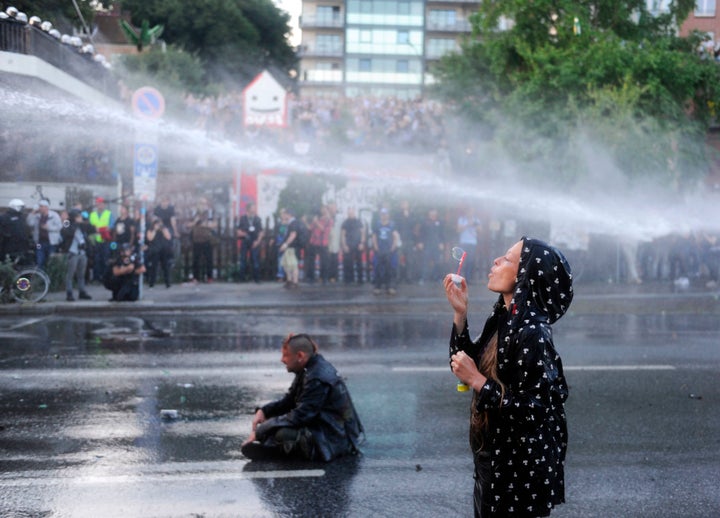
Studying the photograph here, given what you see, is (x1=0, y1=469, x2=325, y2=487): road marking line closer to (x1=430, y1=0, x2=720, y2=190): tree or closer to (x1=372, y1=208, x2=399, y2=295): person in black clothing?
(x1=372, y1=208, x2=399, y2=295): person in black clothing

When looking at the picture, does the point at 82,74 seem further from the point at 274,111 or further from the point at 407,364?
the point at 407,364

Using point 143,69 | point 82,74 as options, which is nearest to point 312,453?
point 82,74

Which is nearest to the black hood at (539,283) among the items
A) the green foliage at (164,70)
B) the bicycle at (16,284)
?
the bicycle at (16,284)

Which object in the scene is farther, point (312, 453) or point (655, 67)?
point (655, 67)

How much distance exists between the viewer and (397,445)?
24.4ft

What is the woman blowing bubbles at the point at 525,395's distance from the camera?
3.75 metres

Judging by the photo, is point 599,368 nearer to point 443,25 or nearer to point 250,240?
point 250,240

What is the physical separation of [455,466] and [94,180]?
19454 mm

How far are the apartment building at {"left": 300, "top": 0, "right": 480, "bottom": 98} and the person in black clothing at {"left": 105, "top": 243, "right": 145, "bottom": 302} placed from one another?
3150 inches

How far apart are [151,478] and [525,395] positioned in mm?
3625

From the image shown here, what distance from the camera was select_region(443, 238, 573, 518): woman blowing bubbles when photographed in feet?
12.3

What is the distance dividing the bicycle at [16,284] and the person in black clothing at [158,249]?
10.7ft

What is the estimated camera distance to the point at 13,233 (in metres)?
16.5

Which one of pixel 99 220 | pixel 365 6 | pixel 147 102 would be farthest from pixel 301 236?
pixel 365 6
